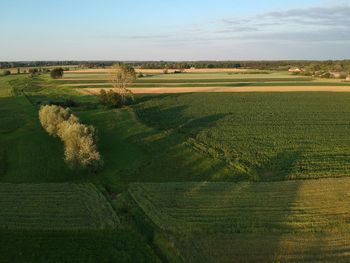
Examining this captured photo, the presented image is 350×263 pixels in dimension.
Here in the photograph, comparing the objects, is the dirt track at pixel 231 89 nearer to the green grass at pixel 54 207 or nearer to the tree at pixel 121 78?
the tree at pixel 121 78

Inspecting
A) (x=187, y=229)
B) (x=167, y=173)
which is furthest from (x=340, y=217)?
(x=167, y=173)

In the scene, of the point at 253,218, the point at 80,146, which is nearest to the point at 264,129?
the point at 80,146

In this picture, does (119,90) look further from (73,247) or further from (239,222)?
(73,247)

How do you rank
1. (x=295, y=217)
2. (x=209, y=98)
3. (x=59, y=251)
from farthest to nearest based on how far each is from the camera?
(x=209, y=98)
(x=295, y=217)
(x=59, y=251)

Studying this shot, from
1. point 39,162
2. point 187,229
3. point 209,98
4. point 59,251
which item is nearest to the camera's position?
point 59,251

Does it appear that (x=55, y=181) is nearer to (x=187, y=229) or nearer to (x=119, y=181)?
(x=119, y=181)

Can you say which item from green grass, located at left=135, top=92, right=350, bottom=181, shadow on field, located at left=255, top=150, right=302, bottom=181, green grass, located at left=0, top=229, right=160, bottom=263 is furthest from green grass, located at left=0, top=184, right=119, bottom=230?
shadow on field, located at left=255, top=150, right=302, bottom=181
